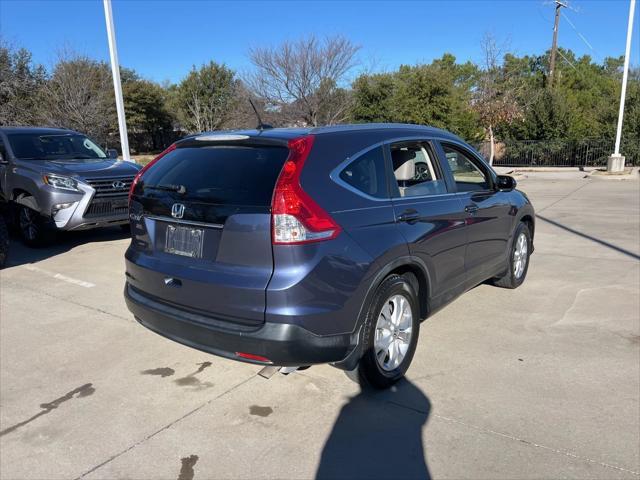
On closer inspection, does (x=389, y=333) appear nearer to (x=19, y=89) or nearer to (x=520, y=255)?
(x=520, y=255)

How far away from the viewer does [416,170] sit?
4.12 m

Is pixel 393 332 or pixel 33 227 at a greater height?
pixel 33 227

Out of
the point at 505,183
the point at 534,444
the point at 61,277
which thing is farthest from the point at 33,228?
the point at 534,444

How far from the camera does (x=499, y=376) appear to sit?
3795 millimetres

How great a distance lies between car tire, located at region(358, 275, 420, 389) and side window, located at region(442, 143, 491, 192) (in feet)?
4.35

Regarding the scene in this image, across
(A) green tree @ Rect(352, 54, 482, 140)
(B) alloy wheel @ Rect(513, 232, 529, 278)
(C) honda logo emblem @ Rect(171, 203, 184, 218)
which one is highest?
(A) green tree @ Rect(352, 54, 482, 140)

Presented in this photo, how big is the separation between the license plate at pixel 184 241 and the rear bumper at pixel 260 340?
38 centimetres

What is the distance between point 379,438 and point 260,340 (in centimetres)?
94

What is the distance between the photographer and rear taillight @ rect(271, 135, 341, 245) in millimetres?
2863

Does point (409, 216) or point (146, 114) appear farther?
point (146, 114)

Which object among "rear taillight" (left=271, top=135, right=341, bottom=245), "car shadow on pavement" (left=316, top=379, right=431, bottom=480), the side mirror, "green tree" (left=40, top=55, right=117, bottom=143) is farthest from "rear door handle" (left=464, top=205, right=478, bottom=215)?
"green tree" (left=40, top=55, right=117, bottom=143)

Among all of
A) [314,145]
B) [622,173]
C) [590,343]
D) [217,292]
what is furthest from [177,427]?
[622,173]

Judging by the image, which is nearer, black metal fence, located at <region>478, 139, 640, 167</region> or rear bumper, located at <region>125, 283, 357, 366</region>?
rear bumper, located at <region>125, 283, 357, 366</region>

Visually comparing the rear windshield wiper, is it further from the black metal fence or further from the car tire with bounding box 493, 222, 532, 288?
the black metal fence
